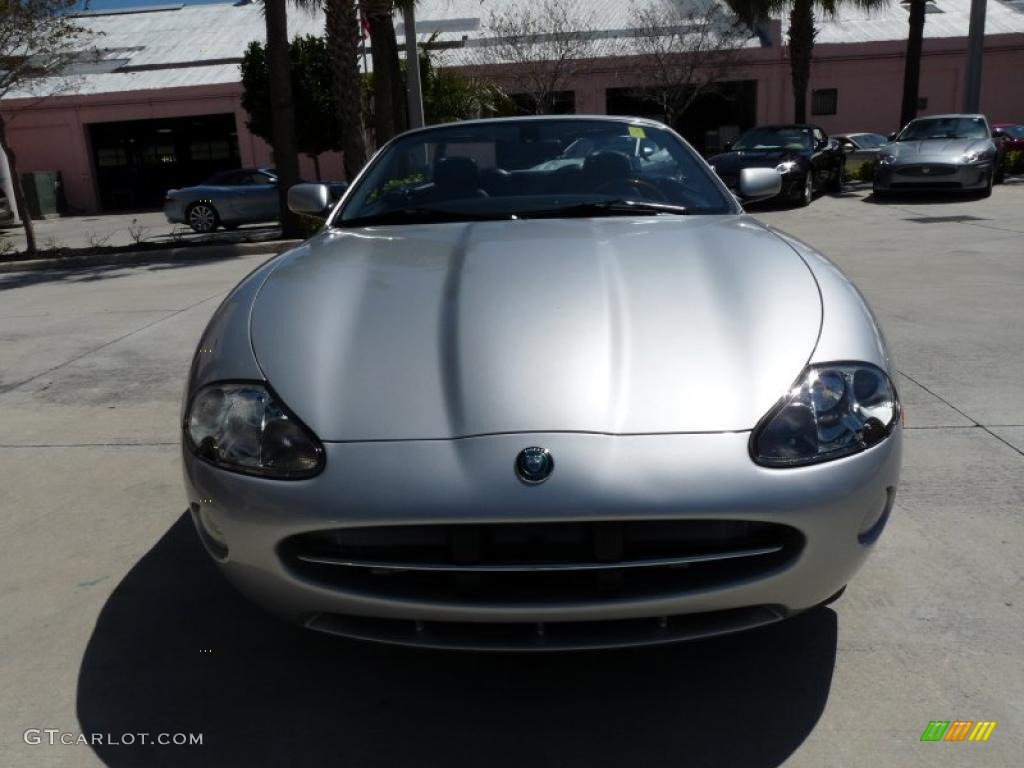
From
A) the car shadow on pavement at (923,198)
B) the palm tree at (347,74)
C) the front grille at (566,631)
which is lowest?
the car shadow on pavement at (923,198)

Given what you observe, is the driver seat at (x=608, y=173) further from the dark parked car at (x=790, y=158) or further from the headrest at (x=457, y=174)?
the dark parked car at (x=790, y=158)

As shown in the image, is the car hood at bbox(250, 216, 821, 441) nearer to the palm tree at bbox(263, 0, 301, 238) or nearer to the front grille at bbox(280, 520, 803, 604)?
the front grille at bbox(280, 520, 803, 604)

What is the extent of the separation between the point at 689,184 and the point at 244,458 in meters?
2.16

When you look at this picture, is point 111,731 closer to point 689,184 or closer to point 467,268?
point 467,268

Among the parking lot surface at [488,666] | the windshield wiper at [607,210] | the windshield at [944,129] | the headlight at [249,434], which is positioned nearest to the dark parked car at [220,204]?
the windshield at [944,129]

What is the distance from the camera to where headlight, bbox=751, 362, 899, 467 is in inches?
81.7

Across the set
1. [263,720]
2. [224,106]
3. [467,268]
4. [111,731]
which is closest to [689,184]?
[467,268]

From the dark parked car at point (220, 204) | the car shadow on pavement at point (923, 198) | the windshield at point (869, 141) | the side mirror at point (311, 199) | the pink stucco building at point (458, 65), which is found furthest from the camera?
the pink stucco building at point (458, 65)

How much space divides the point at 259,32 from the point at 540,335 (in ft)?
118

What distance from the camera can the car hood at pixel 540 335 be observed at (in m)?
2.12

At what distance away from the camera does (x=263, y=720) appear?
230cm

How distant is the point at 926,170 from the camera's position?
48.3ft

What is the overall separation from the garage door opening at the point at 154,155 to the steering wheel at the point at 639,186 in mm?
29970

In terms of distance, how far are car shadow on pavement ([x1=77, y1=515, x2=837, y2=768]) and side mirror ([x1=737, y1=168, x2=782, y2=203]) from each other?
2.03 metres
